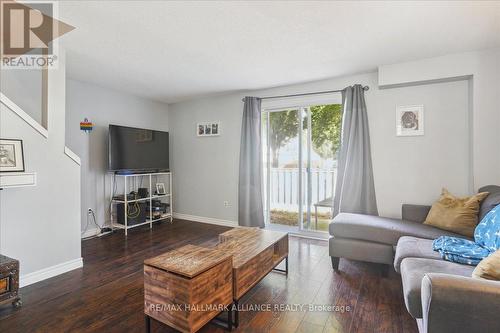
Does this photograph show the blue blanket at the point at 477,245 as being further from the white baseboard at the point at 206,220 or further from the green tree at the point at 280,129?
the white baseboard at the point at 206,220

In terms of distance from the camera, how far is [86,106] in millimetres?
3852

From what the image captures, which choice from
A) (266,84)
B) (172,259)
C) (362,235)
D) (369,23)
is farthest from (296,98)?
(172,259)

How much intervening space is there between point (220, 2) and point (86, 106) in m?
3.01

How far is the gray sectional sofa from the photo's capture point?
1.17m

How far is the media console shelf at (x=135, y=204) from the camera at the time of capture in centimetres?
410

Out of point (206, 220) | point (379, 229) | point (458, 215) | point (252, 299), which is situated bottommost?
point (252, 299)

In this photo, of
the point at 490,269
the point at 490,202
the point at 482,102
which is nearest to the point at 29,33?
the point at 490,269

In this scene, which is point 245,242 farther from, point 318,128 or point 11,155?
point 318,128

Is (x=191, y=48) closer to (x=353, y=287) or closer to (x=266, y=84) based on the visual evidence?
(x=266, y=84)

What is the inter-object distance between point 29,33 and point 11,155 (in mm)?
1128


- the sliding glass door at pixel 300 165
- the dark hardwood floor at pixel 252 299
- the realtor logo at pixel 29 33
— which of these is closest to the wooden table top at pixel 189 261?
the dark hardwood floor at pixel 252 299

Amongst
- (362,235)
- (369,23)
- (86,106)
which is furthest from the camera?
(86,106)

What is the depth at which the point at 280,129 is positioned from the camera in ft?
14.0

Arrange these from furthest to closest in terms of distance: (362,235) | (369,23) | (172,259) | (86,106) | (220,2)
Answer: (86,106) → (362,235) → (369,23) → (220,2) → (172,259)
